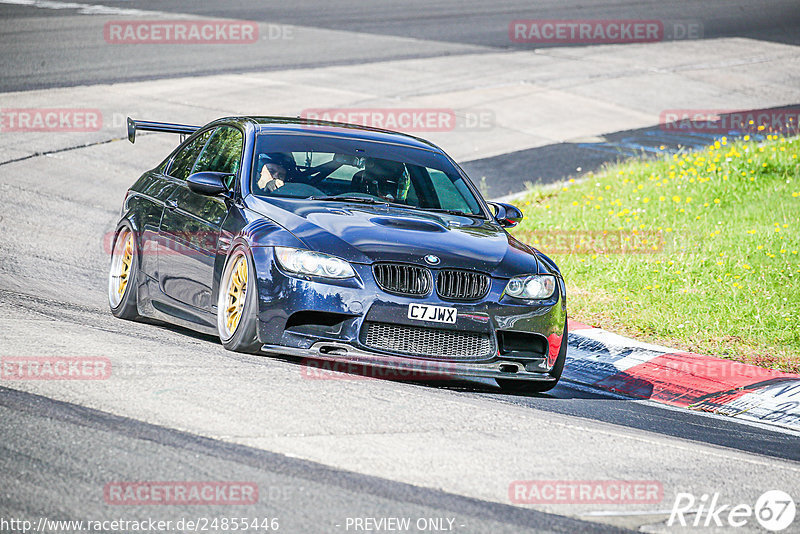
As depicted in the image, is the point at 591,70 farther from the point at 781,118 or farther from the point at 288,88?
the point at 288,88

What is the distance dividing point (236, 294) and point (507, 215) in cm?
232

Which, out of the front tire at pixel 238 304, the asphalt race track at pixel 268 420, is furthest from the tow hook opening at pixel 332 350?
the front tire at pixel 238 304

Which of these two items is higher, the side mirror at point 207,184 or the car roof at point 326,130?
the car roof at point 326,130

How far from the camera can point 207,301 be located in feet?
24.4

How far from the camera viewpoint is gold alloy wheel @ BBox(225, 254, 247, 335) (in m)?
7.00

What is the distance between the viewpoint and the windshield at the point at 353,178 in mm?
7770

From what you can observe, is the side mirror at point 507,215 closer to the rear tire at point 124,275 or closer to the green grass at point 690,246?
the green grass at point 690,246

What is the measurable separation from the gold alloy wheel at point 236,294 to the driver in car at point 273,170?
30.3 inches

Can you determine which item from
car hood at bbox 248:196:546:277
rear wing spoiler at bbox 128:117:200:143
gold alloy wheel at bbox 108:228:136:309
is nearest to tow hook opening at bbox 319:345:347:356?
car hood at bbox 248:196:546:277

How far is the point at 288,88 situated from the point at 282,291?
14855mm

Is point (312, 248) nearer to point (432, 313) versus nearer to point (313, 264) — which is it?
point (313, 264)

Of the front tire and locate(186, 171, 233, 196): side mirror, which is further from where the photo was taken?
locate(186, 171, 233, 196): side mirror

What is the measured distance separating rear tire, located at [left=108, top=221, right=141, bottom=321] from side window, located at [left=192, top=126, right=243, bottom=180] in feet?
2.56

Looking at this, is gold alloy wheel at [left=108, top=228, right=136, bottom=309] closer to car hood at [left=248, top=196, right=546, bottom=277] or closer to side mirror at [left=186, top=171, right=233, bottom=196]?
side mirror at [left=186, top=171, right=233, bottom=196]
